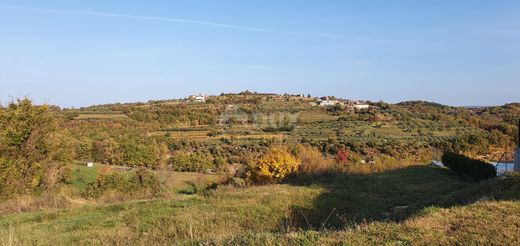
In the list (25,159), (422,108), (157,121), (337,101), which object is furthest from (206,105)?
(25,159)

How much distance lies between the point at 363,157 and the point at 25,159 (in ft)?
99.6

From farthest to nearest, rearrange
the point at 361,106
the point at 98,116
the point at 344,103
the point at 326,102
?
the point at 326,102
the point at 344,103
the point at 361,106
the point at 98,116

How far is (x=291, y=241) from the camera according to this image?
16.3 feet

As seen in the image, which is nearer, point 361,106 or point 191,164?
point 191,164

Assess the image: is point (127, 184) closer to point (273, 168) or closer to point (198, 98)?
point (273, 168)

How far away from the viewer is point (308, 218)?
11.7m

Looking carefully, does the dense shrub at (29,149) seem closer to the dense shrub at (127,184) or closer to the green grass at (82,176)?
the dense shrub at (127,184)

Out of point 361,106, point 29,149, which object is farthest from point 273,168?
point 361,106

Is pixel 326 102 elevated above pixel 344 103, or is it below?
above

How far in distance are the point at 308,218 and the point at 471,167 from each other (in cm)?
825

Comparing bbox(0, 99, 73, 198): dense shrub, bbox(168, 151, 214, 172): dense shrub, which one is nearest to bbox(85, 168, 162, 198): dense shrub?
bbox(0, 99, 73, 198): dense shrub

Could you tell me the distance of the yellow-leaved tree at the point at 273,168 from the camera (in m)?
25.7

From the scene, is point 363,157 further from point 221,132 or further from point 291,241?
point 291,241

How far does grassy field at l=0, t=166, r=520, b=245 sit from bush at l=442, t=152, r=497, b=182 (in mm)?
622
